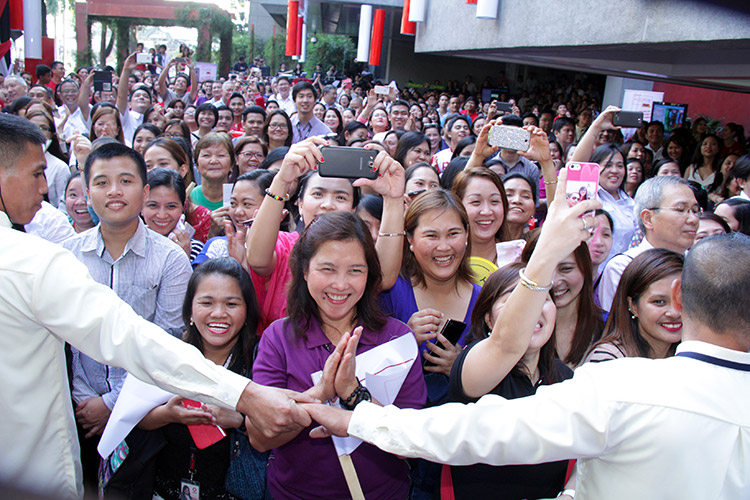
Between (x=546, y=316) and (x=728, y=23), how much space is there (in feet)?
14.0

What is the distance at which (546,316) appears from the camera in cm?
186

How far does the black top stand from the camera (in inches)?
70.4

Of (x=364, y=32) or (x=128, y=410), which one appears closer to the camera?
(x=128, y=410)

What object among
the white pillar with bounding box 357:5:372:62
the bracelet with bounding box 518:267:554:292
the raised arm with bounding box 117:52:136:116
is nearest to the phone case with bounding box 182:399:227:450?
the bracelet with bounding box 518:267:554:292

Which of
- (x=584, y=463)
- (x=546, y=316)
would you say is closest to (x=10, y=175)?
(x=546, y=316)

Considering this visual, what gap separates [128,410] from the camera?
2.10 meters

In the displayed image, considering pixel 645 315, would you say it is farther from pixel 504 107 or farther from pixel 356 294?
pixel 504 107

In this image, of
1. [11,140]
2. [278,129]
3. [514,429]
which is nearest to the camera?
[514,429]

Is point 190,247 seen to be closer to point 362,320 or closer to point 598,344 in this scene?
point 362,320

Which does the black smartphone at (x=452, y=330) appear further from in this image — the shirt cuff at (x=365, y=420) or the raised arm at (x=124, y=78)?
the raised arm at (x=124, y=78)

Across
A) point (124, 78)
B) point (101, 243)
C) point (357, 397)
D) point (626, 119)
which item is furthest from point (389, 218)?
point (124, 78)

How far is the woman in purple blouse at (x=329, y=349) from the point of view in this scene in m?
1.86

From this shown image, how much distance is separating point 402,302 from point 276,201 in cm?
66

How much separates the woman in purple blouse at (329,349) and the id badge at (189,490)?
1.26 ft
